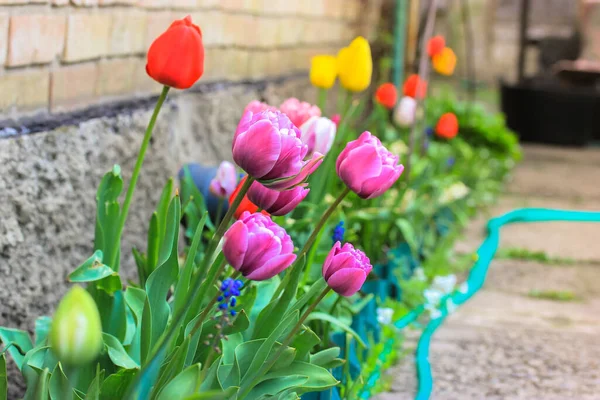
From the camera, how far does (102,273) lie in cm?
118

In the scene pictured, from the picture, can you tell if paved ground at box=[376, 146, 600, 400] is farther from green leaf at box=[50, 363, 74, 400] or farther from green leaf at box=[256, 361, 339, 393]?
green leaf at box=[50, 363, 74, 400]

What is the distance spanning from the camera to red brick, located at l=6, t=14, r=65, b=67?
4.72 feet

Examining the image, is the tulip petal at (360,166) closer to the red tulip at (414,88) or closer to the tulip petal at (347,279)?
the tulip petal at (347,279)

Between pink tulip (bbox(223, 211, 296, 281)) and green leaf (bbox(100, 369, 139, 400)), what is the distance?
0.25 m

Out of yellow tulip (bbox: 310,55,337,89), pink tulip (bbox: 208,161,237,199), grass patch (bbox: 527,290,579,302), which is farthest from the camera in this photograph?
grass patch (bbox: 527,290,579,302)

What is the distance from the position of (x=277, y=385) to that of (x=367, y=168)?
1.05 feet

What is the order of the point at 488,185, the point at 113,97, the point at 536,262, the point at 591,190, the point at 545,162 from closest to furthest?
1. the point at 113,97
2. the point at 536,262
3. the point at 488,185
4. the point at 591,190
5. the point at 545,162

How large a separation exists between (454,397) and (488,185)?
214cm

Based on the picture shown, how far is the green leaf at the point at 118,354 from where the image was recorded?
3.76 ft

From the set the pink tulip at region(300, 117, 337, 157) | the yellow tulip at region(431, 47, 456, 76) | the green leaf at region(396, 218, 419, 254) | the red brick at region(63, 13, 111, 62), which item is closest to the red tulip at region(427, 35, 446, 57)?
the yellow tulip at region(431, 47, 456, 76)

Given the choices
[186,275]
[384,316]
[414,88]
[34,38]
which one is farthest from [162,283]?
[414,88]

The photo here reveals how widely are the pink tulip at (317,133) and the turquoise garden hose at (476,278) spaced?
1.87ft

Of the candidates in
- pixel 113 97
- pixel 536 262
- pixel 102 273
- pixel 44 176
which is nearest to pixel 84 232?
pixel 44 176

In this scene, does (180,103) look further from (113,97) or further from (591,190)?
(591,190)
